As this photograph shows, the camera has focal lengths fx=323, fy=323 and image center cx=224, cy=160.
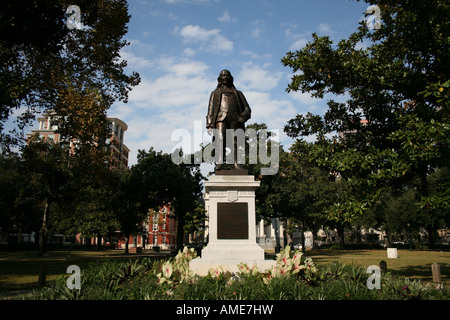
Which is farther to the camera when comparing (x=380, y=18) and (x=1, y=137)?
(x=1, y=137)

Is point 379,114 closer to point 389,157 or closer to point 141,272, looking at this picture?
point 389,157

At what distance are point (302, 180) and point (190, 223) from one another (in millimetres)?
16095

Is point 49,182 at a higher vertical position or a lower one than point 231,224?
higher

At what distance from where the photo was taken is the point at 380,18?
13.1 meters

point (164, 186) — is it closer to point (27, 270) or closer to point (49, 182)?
point (49, 182)

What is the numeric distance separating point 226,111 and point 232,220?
11.8ft

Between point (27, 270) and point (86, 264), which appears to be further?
point (86, 264)

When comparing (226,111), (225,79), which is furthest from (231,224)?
(225,79)

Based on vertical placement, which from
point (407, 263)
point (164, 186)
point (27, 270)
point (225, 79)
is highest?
point (225, 79)

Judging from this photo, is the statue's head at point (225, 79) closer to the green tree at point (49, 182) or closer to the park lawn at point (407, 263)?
the park lawn at point (407, 263)

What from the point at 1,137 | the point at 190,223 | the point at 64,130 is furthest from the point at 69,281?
the point at 190,223

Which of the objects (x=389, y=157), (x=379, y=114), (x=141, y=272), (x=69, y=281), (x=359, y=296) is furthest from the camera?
(x=379, y=114)

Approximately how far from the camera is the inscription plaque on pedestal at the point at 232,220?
9.04m

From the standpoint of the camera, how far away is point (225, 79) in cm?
1109
